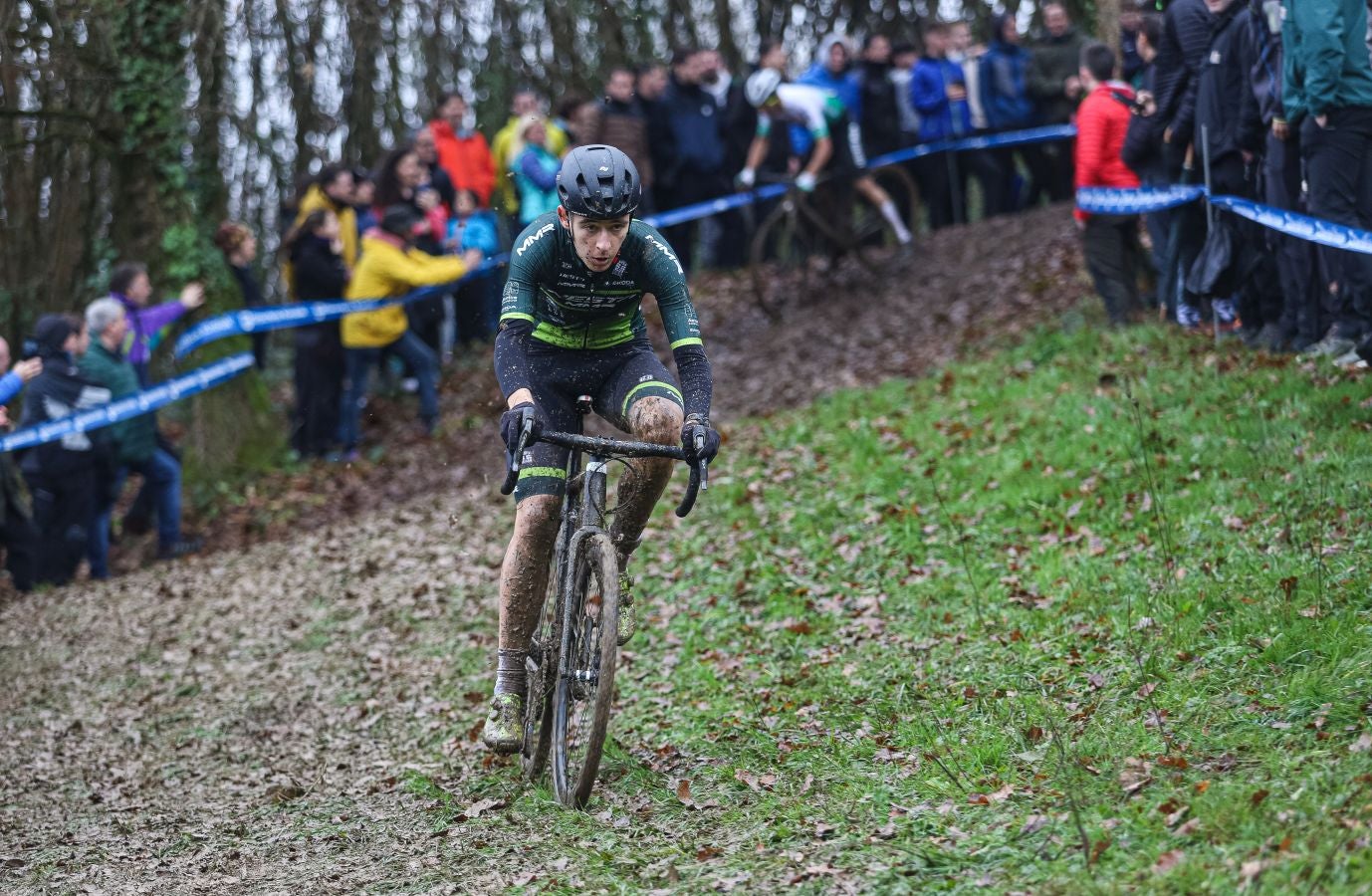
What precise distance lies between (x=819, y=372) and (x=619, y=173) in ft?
28.4

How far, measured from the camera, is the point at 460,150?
15.8 m

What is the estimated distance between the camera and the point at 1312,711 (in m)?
5.38

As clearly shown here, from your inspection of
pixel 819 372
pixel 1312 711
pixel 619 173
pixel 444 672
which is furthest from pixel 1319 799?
pixel 819 372

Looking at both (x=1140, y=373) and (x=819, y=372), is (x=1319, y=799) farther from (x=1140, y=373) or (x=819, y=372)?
(x=819, y=372)

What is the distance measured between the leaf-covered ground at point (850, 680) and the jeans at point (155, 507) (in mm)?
510

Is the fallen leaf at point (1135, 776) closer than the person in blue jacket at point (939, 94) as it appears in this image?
Yes

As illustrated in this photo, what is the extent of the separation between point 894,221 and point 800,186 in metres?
1.49

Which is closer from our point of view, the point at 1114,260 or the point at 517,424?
the point at 517,424

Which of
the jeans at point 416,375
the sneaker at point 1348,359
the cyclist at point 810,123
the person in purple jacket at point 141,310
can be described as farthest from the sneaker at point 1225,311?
the person in purple jacket at point 141,310

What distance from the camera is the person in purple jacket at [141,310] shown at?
41.3 ft

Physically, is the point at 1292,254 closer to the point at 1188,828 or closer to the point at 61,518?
the point at 1188,828

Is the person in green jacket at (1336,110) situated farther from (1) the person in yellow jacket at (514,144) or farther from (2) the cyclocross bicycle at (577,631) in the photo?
(1) the person in yellow jacket at (514,144)

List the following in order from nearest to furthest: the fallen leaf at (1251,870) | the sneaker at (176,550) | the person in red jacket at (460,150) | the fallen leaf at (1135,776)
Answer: the fallen leaf at (1251,870) → the fallen leaf at (1135,776) → the sneaker at (176,550) → the person in red jacket at (460,150)

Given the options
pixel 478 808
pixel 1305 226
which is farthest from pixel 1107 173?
pixel 478 808
